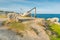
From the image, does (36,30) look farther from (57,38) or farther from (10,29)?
(57,38)

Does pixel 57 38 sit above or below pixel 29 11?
below

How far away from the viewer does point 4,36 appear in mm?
15070

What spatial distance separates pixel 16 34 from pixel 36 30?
2135 millimetres

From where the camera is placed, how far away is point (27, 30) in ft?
53.4

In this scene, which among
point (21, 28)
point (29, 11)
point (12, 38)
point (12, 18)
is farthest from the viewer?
point (29, 11)

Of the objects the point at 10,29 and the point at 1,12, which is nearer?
the point at 10,29

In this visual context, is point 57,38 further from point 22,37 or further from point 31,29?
point 22,37

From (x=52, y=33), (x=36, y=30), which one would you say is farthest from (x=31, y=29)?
(x=52, y=33)

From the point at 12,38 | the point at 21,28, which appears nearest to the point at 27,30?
the point at 21,28

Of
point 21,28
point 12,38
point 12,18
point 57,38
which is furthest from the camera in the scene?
point 57,38

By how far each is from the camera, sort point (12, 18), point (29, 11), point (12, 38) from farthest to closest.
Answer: point (29, 11) → point (12, 18) → point (12, 38)

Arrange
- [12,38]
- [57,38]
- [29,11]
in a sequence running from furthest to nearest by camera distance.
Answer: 1. [29,11]
2. [57,38]
3. [12,38]

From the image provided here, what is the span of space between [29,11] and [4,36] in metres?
10.6

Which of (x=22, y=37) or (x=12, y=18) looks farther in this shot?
(x=12, y=18)
